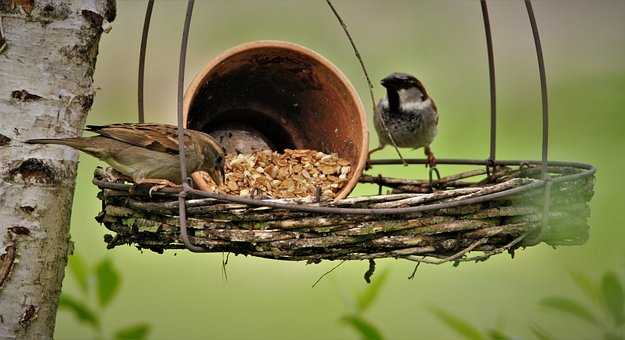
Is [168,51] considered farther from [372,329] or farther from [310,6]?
[372,329]

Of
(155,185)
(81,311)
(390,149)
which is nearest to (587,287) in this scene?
(81,311)

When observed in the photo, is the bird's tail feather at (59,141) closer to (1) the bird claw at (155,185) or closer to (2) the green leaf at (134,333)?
(1) the bird claw at (155,185)

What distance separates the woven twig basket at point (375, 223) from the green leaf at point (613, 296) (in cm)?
51

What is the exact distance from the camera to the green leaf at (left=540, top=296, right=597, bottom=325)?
1249mm

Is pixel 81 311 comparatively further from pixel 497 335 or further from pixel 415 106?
pixel 415 106

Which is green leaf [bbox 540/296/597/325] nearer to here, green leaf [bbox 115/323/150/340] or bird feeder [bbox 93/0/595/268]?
bird feeder [bbox 93/0/595/268]

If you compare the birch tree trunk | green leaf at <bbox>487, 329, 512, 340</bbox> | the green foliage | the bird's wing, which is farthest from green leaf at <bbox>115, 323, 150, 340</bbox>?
the bird's wing

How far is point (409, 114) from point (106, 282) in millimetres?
2423

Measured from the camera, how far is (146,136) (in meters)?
2.22

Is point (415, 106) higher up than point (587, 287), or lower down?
higher up

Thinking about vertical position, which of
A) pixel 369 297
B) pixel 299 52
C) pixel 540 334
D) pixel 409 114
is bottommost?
Answer: pixel 540 334

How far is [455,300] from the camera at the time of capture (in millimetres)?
4215

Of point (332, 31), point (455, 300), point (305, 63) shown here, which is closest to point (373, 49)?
point (332, 31)

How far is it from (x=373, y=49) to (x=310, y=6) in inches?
44.2
